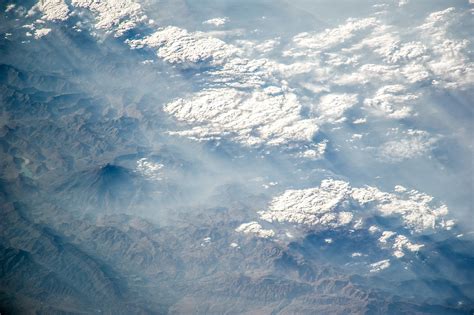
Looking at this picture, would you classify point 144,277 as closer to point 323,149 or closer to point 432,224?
point 323,149

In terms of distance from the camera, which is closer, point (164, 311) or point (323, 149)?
point (164, 311)

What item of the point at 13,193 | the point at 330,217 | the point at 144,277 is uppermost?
the point at 330,217

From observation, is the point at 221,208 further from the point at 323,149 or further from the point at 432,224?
the point at 432,224

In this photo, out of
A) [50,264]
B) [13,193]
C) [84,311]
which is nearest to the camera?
[84,311]

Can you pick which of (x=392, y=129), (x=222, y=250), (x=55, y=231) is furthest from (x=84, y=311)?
(x=392, y=129)

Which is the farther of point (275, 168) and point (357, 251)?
point (275, 168)

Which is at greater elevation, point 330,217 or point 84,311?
point 330,217

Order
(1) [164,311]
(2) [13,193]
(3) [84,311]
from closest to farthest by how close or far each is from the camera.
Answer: (3) [84,311]
(1) [164,311]
(2) [13,193]

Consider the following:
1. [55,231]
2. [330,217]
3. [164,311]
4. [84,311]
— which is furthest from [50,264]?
[330,217]

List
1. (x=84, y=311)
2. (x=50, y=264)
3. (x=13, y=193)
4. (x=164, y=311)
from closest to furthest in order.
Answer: (x=84, y=311) < (x=164, y=311) < (x=50, y=264) < (x=13, y=193)
